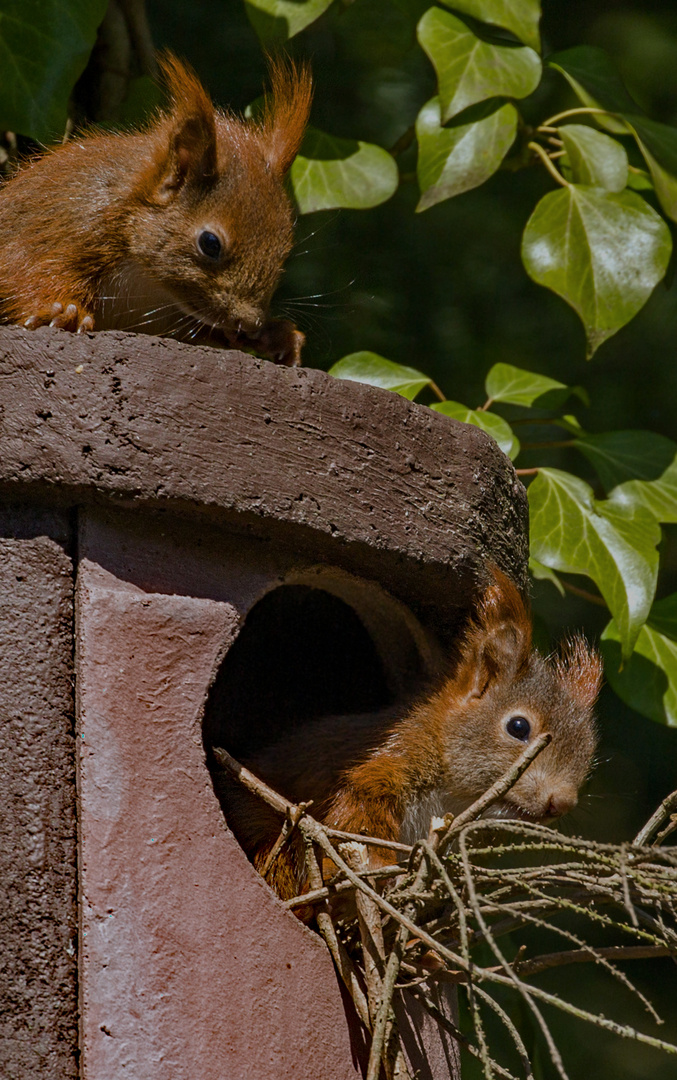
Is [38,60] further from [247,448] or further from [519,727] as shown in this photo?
[519,727]

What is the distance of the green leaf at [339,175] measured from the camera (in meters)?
2.07

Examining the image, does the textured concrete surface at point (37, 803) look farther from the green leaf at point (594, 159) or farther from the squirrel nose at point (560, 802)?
the green leaf at point (594, 159)

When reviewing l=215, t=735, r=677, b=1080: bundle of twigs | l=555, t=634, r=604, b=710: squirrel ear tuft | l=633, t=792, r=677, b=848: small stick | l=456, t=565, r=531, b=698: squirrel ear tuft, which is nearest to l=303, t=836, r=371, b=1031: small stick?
l=215, t=735, r=677, b=1080: bundle of twigs

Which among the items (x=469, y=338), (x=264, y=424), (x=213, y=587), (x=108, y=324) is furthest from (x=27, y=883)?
(x=469, y=338)

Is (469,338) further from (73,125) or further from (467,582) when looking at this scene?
(467,582)

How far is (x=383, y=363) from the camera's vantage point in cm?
209

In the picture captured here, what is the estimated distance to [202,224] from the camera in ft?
5.74

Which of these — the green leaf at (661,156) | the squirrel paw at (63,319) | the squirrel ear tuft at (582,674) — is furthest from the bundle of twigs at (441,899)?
the green leaf at (661,156)

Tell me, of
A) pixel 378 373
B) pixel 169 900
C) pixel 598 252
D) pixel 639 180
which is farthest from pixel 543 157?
pixel 169 900

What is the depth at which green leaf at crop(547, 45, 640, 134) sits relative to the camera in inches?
86.0

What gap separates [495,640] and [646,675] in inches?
19.8

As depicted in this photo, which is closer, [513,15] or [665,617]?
[513,15]

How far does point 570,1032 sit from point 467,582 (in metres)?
1.64

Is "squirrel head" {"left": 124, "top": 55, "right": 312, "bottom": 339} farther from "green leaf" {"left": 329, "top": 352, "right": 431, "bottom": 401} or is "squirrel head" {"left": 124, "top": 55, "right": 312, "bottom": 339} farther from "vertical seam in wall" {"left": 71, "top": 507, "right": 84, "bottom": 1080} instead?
"vertical seam in wall" {"left": 71, "top": 507, "right": 84, "bottom": 1080}
